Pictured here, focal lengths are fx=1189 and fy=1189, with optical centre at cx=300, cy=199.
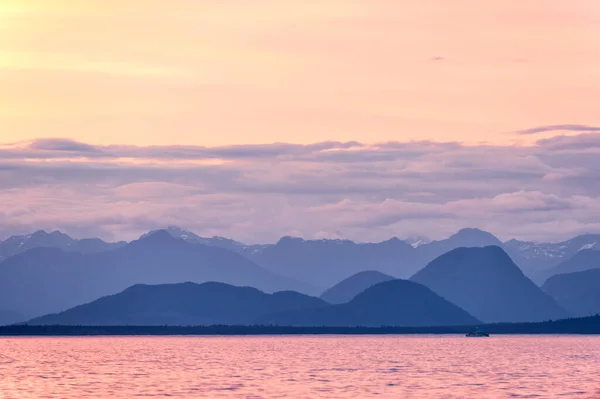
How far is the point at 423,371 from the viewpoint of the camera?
187 metres

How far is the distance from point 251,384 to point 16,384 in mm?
31201

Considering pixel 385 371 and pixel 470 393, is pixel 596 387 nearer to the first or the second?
pixel 470 393

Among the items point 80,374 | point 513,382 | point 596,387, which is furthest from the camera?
point 80,374

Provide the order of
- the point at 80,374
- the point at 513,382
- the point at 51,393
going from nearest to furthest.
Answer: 1. the point at 51,393
2. the point at 513,382
3. the point at 80,374

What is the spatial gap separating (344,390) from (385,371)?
4143cm

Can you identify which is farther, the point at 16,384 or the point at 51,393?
the point at 16,384

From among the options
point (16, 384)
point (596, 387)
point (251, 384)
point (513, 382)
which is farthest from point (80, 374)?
point (596, 387)

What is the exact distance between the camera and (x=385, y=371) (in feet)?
614

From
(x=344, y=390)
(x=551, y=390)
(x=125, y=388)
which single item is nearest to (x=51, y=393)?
(x=125, y=388)

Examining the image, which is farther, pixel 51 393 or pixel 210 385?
pixel 210 385

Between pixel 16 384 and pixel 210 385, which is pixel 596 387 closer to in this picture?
pixel 210 385

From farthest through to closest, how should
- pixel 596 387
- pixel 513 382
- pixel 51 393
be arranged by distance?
1. pixel 513 382
2. pixel 596 387
3. pixel 51 393

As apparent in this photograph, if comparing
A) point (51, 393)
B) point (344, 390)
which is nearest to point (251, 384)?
point (344, 390)

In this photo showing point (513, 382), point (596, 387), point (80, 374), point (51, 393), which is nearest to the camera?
point (51, 393)
